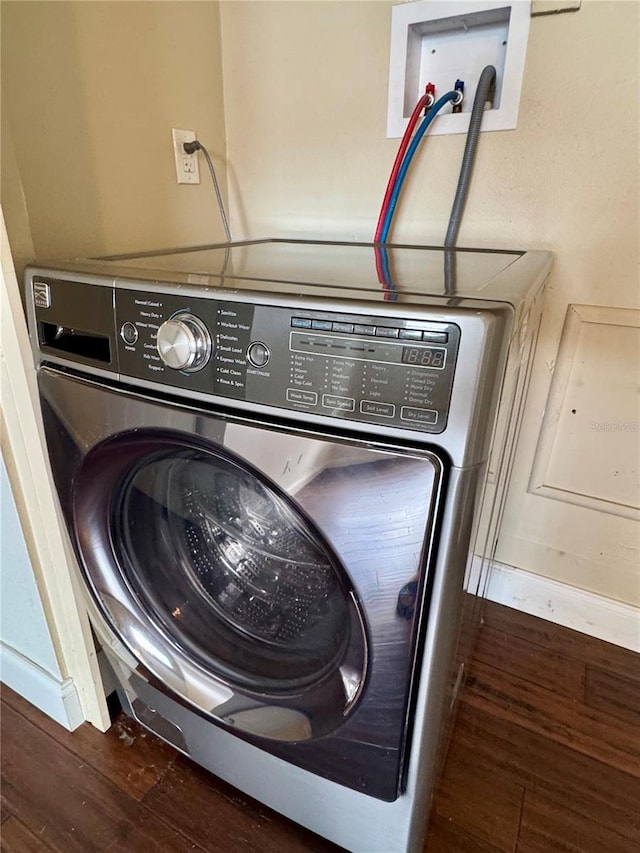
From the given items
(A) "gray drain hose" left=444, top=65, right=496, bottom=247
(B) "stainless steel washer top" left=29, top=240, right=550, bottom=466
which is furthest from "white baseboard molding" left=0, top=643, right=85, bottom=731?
(A) "gray drain hose" left=444, top=65, right=496, bottom=247

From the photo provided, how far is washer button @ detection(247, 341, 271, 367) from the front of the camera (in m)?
0.60

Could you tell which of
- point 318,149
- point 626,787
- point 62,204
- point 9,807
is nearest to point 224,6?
point 318,149

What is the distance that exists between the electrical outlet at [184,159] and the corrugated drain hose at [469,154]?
1.99ft

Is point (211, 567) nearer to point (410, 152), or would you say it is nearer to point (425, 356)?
point (425, 356)

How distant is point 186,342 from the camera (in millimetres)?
630

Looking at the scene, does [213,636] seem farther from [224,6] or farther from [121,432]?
[224,6]

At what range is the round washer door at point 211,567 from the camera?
73 centimetres

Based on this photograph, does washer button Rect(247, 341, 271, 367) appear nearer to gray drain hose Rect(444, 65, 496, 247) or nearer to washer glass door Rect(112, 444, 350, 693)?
washer glass door Rect(112, 444, 350, 693)

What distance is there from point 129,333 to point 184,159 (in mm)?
734

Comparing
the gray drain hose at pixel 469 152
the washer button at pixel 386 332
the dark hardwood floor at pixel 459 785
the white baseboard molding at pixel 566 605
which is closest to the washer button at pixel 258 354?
the washer button at pixel 386 332

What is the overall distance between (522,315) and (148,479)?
57cm

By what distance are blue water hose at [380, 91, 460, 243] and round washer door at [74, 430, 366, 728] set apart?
2.50ft

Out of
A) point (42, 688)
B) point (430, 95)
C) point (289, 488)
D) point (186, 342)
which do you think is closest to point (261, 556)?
point (289, 488)

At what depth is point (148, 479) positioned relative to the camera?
804 mm
